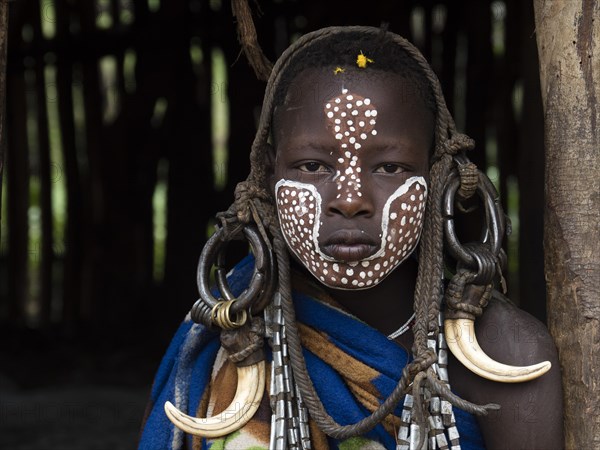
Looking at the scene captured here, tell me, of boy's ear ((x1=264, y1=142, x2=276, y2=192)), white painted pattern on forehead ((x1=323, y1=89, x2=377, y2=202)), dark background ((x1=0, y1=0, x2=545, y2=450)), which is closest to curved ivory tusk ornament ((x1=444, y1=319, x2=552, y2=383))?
white painted pattern on forehead ((x1=323, y1=89, x2=377, y2=202))

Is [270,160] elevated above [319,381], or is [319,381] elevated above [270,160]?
[270,160]

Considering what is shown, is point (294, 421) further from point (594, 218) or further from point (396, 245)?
point (594, 218)

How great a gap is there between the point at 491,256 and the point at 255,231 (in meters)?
0.54

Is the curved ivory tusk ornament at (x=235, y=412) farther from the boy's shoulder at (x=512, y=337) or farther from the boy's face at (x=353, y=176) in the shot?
the boy's shoulder at (x=512, y=337)

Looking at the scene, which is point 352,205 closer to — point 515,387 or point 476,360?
point 476,360

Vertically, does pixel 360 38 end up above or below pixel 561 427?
above

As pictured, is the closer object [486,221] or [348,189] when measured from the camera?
[348,189]

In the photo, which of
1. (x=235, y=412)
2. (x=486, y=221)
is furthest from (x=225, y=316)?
(x=486, y=221)

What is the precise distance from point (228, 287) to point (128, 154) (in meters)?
3.30

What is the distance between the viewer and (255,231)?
2.49m

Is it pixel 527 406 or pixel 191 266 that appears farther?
pixel 191 266

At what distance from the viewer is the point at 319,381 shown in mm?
2480

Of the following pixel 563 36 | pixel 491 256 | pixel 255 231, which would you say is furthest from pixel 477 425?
pixel 563 36

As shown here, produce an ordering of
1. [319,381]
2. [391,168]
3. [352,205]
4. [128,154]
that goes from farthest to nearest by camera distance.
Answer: [128,154]
[319,381]
[391,168]
[352,205]
